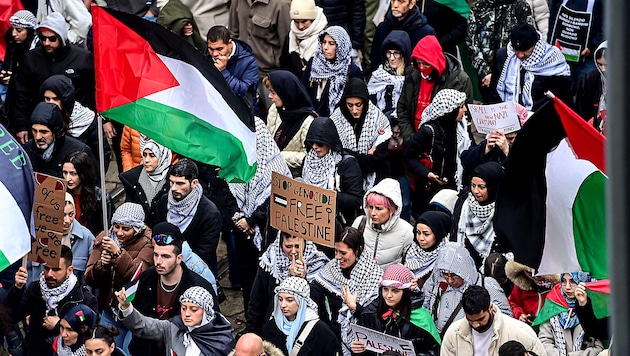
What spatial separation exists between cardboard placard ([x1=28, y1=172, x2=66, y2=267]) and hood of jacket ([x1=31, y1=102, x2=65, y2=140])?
1.24 meters

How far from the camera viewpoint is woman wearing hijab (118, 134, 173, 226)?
8.59 meters

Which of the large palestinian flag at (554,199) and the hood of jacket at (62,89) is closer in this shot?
the large palestinian flag at (554,199)

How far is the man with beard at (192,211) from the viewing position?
8.07m

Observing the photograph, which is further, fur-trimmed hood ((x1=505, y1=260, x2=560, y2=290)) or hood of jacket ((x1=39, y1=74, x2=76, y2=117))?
hood of jacket ((x1=39, y1=74, x2=76, y2=117))

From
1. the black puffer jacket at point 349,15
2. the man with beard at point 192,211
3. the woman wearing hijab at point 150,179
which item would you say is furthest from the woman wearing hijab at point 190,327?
the black puffer jacket at point 349,15

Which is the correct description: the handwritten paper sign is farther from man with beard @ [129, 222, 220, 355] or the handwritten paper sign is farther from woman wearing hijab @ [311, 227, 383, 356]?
man with beard @ [129, 222, 220, 355]

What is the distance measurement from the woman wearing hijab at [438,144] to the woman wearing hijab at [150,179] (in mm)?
2044

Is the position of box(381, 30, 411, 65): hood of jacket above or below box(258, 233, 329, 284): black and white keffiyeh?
above

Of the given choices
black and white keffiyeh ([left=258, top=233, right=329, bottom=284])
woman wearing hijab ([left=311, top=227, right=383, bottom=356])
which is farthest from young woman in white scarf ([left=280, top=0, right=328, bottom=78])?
woman wearing hijab ([left=311, top=227, right=383, bottom=356])

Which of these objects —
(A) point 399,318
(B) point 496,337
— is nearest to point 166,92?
(A) point 399,318

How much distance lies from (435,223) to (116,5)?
5.57 meters

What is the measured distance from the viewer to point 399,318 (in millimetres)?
6664

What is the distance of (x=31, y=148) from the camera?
881cm

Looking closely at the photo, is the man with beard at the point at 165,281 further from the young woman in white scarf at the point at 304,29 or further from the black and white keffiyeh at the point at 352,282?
the young woman in white scarf at the point at 304,29
